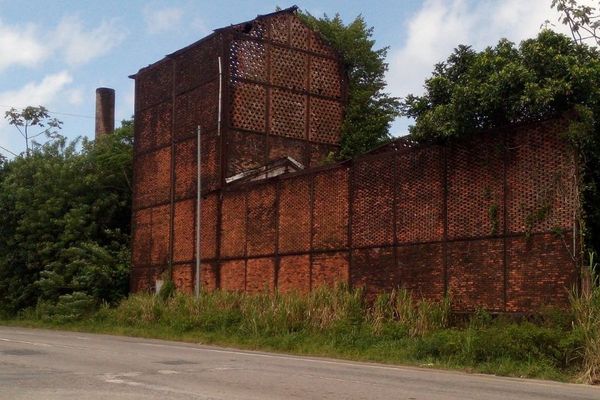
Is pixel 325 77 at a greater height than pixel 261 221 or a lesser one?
greater

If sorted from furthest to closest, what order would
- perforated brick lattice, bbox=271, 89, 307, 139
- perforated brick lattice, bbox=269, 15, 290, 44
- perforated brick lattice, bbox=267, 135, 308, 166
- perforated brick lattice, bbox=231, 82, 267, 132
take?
perforated brick lattice, bbox=269, 15, 290, 44, perforated brick lattice, bbox=271, 89, 307, 139, perforated brick lattice, bbox=267, 135, 308, 166, perforated brick lattice, bbox=231, 82, 267, 132

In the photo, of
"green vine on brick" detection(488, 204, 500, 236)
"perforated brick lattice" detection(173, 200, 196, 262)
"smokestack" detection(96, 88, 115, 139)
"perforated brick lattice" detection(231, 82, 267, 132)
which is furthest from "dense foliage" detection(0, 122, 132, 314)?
"green vine on brick" detection(488, 204, 500, 236)

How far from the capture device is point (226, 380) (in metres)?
11.7

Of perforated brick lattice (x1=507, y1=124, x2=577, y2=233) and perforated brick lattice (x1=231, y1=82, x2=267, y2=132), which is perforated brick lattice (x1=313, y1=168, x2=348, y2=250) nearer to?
→ perforated brick lattice (x1=231, y1=82, x2=267, y2=132)

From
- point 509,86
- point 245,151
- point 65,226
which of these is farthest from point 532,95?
point 65,226

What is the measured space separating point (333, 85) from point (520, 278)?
16.2m

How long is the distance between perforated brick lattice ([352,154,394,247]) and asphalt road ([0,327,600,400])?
655cm

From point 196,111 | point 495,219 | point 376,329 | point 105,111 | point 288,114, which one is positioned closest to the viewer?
point 495,219

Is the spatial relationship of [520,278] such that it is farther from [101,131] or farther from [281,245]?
[101,131]

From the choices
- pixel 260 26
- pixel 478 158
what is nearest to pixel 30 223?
pixel 260 26

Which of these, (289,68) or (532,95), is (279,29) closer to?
(289,68)

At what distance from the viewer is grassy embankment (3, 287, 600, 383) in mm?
15219

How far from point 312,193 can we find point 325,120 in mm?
7760

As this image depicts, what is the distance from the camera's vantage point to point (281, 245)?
25.5 meters
